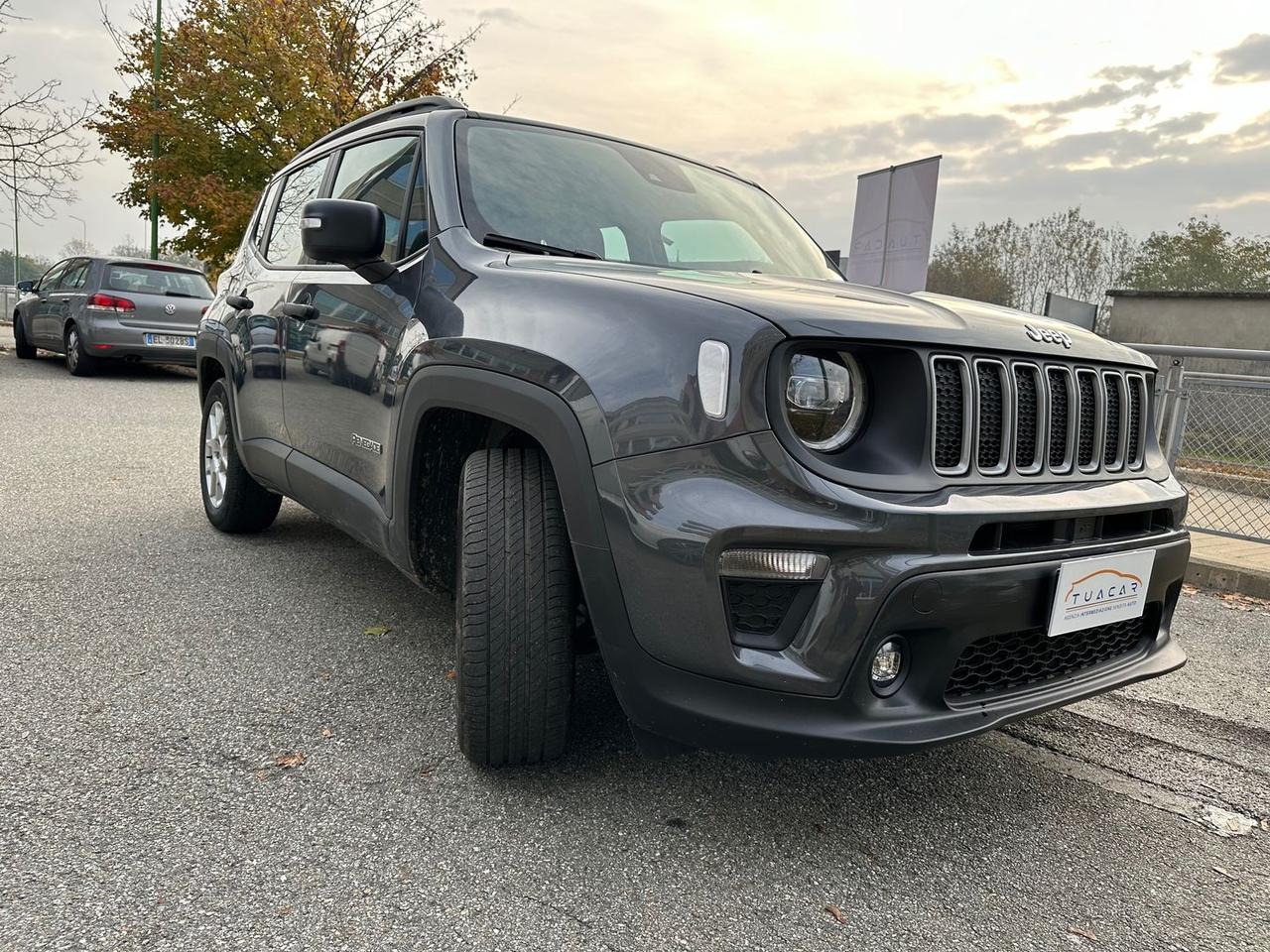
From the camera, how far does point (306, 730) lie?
2541mm

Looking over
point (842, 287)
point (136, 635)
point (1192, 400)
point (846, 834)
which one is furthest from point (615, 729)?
point (1192, 400)

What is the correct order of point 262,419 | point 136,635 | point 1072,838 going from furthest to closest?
point 262,419 < point 136,635 < point 1072,838

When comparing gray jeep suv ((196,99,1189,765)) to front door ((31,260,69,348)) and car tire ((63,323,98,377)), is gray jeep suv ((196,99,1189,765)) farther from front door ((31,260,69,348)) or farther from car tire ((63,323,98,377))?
front door ((31,260,69,348))

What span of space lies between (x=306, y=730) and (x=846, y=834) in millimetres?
1429

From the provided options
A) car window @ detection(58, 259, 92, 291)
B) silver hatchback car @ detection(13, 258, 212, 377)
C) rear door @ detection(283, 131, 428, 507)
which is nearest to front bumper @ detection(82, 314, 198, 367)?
silver hatchback car @ detection(13, 258, 212, 377)

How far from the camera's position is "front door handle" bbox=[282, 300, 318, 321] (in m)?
3.27

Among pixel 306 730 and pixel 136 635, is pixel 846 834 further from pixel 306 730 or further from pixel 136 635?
pixel 136 635

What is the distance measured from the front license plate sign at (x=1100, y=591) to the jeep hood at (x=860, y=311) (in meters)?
0.48

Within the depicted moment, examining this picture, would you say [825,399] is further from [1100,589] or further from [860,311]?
[1100,589]

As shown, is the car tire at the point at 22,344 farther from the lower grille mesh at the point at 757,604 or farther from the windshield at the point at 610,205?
the lower grille mesh at the point at 757,604

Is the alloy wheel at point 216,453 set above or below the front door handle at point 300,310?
below

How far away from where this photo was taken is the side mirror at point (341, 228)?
2.58 metres

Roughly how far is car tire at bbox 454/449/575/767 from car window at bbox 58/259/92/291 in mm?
12050

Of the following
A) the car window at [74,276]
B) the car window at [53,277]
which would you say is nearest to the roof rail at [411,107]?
the car window at [74,276]
